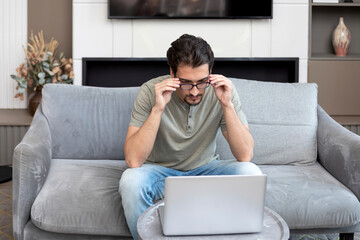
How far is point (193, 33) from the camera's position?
412 cm

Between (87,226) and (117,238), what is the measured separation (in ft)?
0.41

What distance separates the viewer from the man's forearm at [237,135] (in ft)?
6.99

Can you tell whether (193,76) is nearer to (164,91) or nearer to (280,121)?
(164,91)

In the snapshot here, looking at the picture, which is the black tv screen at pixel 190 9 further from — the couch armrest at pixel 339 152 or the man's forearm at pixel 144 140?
the man's forearm at pixel 144 140

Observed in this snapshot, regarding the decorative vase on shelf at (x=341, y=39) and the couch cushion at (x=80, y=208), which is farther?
the decorative vase on shelf at (x=341, y=39)

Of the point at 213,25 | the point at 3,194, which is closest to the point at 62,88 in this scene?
the point at 3,194

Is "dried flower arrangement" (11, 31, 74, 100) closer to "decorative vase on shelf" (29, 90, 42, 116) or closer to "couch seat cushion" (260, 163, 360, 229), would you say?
"decorative vase on shelf" (29, 90, 42, 116)

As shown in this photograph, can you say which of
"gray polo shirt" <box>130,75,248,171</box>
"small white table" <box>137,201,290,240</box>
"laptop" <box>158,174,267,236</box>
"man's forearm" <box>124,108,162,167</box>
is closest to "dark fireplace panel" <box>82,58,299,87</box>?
"gray polo shirt" <box>130,75,248,171</box>

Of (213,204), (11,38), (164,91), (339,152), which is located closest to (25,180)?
(164,91)

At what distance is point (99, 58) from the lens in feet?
13.5

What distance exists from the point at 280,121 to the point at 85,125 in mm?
934

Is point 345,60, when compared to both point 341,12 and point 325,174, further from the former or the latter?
point 325,174

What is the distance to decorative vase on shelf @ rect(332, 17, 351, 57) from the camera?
4.27 m

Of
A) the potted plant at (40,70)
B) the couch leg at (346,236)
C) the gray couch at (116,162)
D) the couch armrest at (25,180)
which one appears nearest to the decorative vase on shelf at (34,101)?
the potted plant at (40,70)
